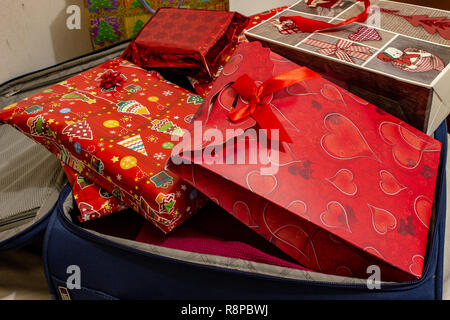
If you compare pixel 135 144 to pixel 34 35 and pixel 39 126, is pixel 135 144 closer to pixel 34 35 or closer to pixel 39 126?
pixel 39 126

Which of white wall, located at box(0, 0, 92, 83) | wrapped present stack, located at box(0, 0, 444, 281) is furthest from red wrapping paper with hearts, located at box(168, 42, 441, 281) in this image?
white wall, located at box(0, 0, 92, 83)

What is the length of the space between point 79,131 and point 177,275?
257mm

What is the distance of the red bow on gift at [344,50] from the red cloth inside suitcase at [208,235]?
30cm

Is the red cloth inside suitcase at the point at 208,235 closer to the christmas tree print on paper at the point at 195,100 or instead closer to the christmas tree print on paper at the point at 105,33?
the christmas tree print on paper at the point at 195,100

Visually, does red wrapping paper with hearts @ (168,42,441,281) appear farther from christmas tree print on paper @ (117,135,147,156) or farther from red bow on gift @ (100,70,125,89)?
red bow on gift @ (100,70,125,89)

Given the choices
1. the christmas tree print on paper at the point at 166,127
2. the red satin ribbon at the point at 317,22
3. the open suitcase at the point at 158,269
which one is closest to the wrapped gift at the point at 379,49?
the red satin ribbon at the point at 317,22

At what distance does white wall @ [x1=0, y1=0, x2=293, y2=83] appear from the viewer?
0.84m

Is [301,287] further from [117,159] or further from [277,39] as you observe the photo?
[277,39]

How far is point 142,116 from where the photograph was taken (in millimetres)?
630

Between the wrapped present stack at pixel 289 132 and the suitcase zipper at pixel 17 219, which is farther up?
the wrapped present stack at pixel 289 132

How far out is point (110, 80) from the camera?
0.68m

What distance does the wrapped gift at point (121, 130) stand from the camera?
1.73ft

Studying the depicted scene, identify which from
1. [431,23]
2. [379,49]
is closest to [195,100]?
[379,49]
